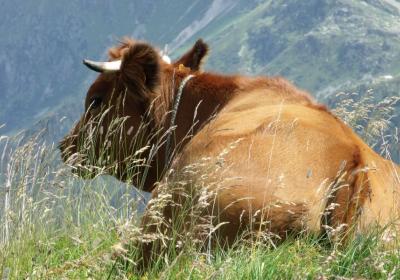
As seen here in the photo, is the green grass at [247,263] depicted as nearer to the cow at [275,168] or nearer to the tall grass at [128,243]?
the tall grass at [128,243]

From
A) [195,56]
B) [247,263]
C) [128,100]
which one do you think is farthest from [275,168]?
[195,56]

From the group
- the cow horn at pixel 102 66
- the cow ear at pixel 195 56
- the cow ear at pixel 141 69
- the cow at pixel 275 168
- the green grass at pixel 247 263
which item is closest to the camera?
the green grass at pixel 247 263

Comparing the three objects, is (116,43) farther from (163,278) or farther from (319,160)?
(163,278)

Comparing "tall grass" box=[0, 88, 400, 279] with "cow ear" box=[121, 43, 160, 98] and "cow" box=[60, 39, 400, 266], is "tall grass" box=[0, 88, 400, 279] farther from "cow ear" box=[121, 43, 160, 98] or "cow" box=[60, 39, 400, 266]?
"cow ear" box=[121, 43, 160, 98]

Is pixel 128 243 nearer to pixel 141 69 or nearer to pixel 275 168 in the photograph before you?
pixel 275 168

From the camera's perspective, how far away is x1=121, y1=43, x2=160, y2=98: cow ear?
8.58 m

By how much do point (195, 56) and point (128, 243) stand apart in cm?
622

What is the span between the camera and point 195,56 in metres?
10.2

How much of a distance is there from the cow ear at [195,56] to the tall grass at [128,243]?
3.36 meters

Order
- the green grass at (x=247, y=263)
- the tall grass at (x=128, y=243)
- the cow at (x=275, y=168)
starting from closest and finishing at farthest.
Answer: the green grass at (x=247, y=263), the tall grass at (x=128, y=243), the cow at (x=275, y=168)

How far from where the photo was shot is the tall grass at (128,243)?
419 cm

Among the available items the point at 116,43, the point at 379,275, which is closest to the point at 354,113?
the point at 116,43

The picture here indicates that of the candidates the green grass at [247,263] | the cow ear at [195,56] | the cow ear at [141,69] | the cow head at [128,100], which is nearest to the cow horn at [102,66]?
the cow head at [128,100]

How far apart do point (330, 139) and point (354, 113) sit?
266cm
